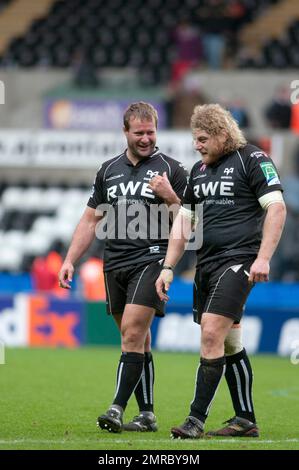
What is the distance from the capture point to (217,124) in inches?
295

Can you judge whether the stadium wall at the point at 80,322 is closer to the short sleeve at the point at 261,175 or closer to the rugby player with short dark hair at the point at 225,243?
the rugby player with short dark hair at the point at 225,243

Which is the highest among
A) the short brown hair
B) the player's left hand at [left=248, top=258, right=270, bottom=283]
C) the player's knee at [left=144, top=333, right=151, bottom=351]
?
the short brown hair

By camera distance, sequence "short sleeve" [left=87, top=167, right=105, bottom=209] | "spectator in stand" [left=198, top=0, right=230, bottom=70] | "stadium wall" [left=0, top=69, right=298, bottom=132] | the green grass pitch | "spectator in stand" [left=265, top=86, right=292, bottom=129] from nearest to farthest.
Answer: the green grass pitch, "short sleeve" [left=87, top=167, right=105, bottom=209], "spectator in stand" [left=265, top=86, right=292, bottom=129], "stadium wall" [left=0, top=69, right=298, bottom=132], "spectator in stand" [left=198, top=0, right=230, bottom=70]

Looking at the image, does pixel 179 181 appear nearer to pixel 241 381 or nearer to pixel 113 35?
pixel 241 381

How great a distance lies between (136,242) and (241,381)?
1.17m

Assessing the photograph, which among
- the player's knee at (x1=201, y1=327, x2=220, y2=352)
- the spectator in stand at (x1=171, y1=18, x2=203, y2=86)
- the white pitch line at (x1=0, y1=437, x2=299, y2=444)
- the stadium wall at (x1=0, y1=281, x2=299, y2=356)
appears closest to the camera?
the white pitch line at (x1=0, y1=437, x2=299, y2=444)

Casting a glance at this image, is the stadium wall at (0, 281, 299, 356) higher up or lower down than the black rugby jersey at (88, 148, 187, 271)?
lower down

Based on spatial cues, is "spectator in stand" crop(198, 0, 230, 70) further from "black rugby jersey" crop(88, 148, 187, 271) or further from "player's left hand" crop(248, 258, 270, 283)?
"player's left hand" crop(248, 258, 270, 283)

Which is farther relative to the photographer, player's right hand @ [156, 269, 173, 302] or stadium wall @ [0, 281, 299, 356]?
stadium wall @ [0, 281, 299, 356]

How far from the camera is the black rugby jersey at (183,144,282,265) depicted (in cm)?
748

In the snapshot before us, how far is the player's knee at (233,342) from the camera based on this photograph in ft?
25.1

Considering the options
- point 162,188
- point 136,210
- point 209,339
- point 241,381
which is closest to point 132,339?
point 209,339

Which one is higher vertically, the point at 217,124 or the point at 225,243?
the point at 217,124

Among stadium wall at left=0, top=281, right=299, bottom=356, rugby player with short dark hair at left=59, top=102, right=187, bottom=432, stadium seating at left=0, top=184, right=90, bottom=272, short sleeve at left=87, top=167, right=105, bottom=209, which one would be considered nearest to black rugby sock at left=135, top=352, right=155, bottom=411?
rugby player with short dark hair at left=59, top=102, right=187, bottom=432
